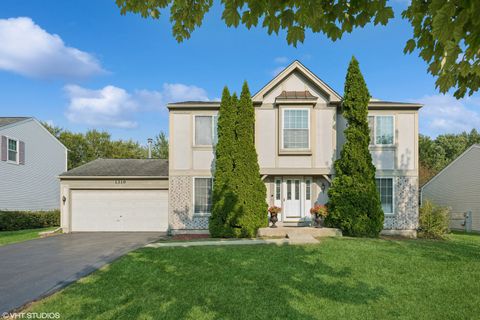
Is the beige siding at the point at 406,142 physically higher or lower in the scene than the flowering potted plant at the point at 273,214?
higher

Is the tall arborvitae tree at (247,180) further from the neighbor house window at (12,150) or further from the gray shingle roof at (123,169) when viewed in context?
the neighbor house window at (12,150)

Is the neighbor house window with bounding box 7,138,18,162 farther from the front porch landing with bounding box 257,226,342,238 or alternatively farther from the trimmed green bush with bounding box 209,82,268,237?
the front porch landing with bounding box 257,226,342,238

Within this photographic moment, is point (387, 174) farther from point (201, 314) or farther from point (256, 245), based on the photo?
point (201, 314)

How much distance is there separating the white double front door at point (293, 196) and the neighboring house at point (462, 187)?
10.3 metres

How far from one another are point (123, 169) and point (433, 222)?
15.4m

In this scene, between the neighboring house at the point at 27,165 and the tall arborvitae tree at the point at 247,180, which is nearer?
the tall arborvitae tree at the point at 247,180

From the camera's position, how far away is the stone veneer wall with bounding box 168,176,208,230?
44.7 feet

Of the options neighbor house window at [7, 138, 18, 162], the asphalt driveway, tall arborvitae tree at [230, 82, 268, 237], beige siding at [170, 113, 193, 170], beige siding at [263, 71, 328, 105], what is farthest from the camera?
neighbor house window at [7, 138, 18, 162]

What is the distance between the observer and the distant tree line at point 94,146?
35688mm

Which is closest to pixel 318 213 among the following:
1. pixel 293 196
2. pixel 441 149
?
pixel 293 196

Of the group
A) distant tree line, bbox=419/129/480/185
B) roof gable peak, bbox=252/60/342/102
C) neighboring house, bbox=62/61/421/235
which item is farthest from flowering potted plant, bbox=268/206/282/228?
distant tree line, bbox=419/129/480/185

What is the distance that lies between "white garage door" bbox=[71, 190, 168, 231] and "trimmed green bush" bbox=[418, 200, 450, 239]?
1220 cm

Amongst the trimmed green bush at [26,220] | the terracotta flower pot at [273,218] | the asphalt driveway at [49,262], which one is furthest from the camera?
the trimmed green bush at [26,220]

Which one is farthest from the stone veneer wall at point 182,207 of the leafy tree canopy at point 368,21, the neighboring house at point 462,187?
the neighboring house at point 462,187
